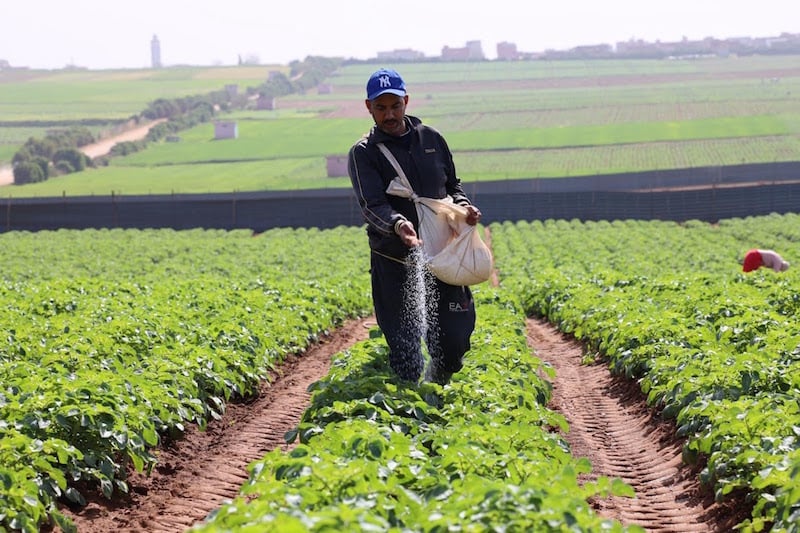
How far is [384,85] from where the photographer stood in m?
7.83

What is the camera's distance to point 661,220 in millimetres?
47188

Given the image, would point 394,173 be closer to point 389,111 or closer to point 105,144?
point 389,111

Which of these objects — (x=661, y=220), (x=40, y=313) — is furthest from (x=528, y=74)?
(x=40, y=313)

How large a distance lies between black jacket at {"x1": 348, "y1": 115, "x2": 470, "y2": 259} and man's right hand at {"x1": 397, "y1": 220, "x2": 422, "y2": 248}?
0.35m

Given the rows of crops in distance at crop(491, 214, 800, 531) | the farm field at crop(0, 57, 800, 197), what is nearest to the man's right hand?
the rows of crops in distance at crop(491, 214, 800, 531)

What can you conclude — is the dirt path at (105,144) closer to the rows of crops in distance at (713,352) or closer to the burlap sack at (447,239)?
the rows of crops in distance at (713,352)

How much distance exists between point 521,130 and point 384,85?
10076 cm

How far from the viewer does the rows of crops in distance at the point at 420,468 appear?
4.29 meters

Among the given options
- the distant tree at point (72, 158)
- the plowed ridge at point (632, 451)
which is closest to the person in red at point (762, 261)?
the plowed ridge at point (632, 451)

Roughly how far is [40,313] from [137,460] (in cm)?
783

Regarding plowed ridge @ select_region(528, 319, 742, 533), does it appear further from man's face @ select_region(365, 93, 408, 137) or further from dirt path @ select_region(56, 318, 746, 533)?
man's face @ select_region(365, 93, 408, 137)

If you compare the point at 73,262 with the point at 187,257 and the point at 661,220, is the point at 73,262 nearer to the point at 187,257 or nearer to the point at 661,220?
the point at 187,257

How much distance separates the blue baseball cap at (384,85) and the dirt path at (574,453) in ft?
8.92

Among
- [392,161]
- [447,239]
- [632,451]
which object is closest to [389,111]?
[392,161]
